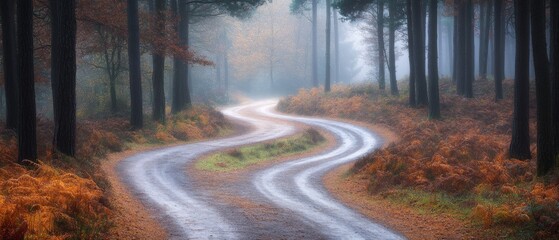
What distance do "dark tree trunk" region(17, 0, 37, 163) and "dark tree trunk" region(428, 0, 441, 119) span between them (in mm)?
22213

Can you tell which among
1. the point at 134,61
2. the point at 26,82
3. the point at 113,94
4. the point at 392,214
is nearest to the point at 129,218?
the point at 26,82

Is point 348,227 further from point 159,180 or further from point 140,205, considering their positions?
point 159,180

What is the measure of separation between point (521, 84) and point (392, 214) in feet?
23.5

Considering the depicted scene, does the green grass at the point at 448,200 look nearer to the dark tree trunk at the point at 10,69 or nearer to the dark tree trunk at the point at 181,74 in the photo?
Result: the dark tree trunk at the point at 10,69

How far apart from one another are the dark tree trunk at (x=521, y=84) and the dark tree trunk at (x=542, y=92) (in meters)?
1.53

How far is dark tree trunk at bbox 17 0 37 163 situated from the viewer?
12.5 meters

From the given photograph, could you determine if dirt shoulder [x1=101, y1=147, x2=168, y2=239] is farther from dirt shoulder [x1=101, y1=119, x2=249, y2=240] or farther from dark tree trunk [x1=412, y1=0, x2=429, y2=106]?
dark tree trunk [x1=412, y1=0, x2=429, y2=106]

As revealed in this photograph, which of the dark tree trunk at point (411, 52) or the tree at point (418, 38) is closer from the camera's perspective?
the tree at point (418, 38)

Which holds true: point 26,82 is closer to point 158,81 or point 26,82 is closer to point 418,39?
point 158,81

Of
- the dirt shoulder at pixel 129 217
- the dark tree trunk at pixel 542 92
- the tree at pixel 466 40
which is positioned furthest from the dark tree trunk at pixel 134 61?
the tree at pixel 466 40

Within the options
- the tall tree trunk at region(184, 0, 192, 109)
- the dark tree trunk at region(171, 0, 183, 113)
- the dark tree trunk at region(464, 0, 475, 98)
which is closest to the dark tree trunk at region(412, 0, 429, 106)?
the dark tree trunk at region(464, 0, 475, 98)

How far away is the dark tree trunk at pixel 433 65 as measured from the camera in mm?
28812

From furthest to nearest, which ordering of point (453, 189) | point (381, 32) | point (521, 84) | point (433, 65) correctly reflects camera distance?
point (381, 32) < point (433, 65) < point (521, 84) < point (453, 189)

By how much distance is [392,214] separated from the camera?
42.1 feet
